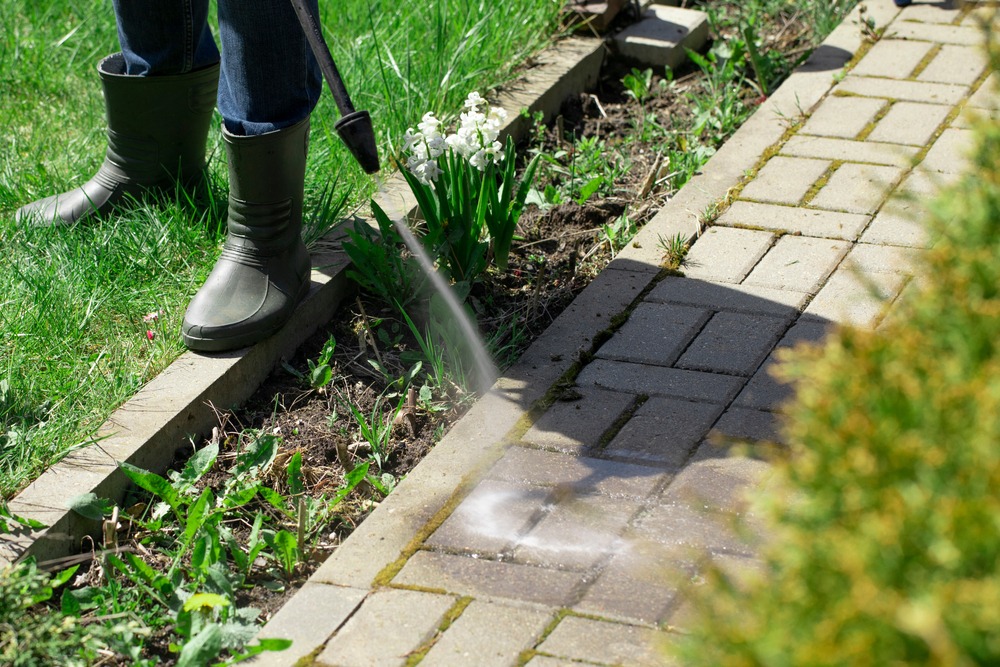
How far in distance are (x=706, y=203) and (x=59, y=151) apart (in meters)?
2.22

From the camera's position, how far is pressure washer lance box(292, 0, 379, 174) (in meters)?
Answer: 2.18

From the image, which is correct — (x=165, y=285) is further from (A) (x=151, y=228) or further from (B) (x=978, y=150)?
(B) (x=978, y=150)

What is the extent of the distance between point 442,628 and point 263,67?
1.43 m

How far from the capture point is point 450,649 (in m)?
1.60

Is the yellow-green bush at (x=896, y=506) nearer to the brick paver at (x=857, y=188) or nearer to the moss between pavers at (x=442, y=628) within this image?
the moss between pavers at (x=442, y=628)

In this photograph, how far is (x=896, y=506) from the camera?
0.82m

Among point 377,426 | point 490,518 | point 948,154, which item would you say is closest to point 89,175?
point 377,426

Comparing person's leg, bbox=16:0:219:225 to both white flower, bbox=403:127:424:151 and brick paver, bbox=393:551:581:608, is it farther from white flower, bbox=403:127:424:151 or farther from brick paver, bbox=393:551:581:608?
brick paver, bbox=393:551:581:608

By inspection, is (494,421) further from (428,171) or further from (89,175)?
(89,175)

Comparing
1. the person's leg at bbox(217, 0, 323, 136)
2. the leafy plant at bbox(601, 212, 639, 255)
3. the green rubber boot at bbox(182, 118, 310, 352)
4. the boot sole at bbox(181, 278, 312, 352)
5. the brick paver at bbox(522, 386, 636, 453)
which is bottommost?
the leafy plant at bbox(601, 212, 639, 255)

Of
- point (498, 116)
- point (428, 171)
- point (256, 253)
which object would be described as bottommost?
point (256, 253)

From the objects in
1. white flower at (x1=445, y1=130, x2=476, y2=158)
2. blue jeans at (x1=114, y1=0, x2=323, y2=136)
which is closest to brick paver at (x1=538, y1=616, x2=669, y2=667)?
white flower at (x1=445, y1=130, x2=476, y2=158)

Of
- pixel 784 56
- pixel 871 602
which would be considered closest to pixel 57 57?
pixel 784 56

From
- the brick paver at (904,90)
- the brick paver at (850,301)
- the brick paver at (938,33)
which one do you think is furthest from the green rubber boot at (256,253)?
the brick paver at (938,33)
